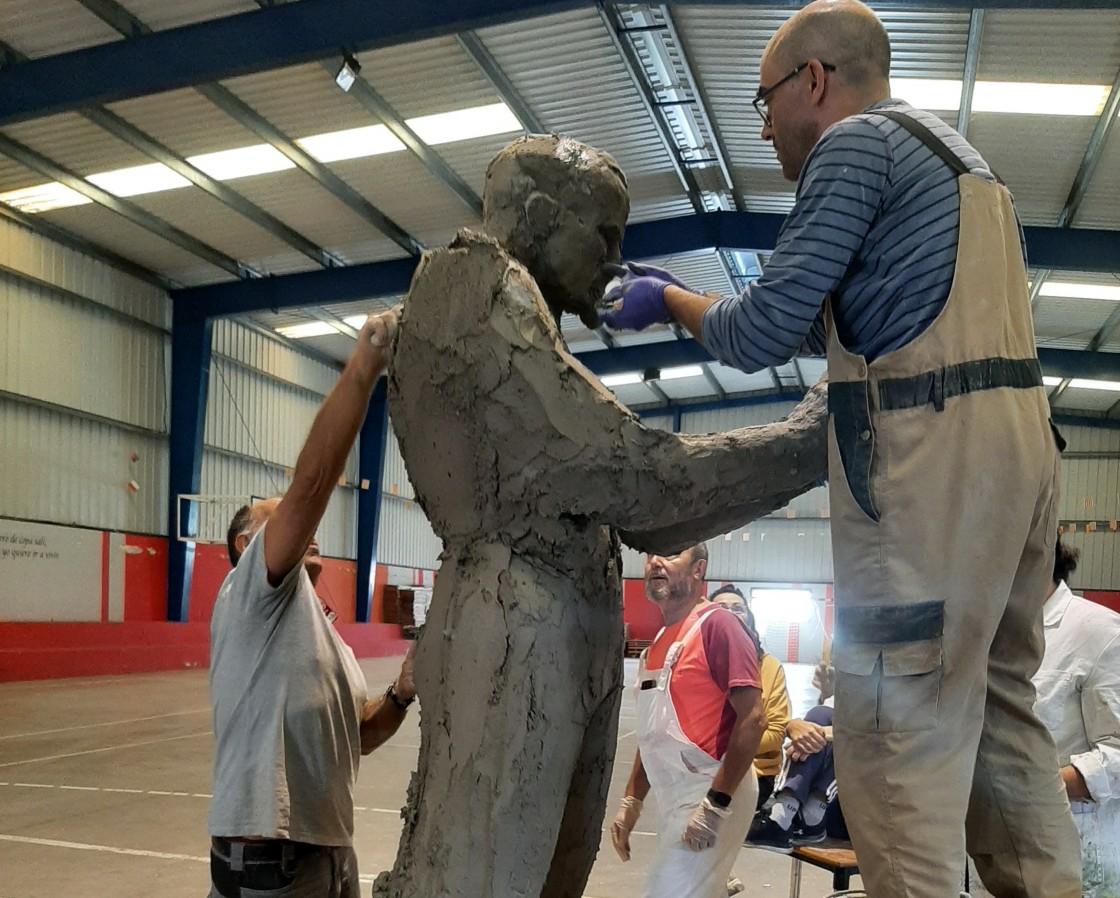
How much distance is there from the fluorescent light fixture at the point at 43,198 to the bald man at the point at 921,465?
13.6 m

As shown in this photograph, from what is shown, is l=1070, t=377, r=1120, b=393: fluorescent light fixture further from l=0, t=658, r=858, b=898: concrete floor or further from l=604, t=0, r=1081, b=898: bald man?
l=604, t=0, r=1081, b=898: bald man

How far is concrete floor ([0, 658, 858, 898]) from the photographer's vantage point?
548 centimetres

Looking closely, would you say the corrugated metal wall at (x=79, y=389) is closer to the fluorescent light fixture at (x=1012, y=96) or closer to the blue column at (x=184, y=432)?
the blue column at (x=184, y=432)

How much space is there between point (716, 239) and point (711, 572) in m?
13.8

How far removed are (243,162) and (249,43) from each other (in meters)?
3.25

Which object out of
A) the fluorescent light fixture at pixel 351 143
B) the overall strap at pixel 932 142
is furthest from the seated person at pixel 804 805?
the fluorescent light fixture at pixel 351 143

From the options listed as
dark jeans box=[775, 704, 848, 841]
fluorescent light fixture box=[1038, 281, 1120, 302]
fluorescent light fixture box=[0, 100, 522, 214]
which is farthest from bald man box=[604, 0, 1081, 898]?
fluorescent light fixture box=[1038, 281, 1120, 302]

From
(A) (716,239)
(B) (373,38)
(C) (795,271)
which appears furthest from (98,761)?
(A) (716,239)

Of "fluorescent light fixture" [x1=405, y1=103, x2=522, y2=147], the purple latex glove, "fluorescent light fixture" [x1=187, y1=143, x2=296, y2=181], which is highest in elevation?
"fluorescent light fixture" [x1=405, y1=103, x2=522, y2=147]

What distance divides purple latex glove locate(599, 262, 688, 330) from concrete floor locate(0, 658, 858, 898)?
4.04 m

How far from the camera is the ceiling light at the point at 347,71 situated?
32.2ft

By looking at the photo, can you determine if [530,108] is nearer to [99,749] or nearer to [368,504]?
[99,749]

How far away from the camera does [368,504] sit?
21.4m

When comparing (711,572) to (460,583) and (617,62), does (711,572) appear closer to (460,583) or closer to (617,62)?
(617,62)
